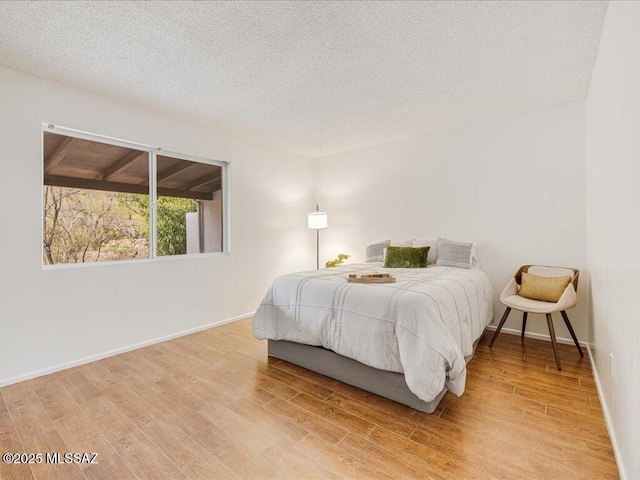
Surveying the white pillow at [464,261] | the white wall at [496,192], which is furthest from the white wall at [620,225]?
the white pillow at [464,261]

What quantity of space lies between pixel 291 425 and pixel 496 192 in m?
3.18

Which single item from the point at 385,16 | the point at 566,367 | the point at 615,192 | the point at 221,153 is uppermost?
the point at 385,16

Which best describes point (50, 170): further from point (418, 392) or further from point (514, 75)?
point (514, 75)

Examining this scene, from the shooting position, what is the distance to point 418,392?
1.78m

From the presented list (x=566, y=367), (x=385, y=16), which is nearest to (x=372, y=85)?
(x=385, y=16)

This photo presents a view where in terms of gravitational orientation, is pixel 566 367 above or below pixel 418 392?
below

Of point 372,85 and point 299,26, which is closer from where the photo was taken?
point 299,26

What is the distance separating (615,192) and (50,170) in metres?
4.00

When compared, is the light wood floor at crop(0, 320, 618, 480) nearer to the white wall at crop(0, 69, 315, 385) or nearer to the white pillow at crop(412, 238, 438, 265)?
the white wall at crop(0, 69, 315, 385)

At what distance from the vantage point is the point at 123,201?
3.11m

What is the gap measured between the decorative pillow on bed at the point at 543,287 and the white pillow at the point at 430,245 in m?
0.90

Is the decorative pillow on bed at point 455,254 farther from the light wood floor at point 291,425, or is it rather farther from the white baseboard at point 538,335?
the light wood floor at point 291,425

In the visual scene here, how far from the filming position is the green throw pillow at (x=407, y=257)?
3.36 metres

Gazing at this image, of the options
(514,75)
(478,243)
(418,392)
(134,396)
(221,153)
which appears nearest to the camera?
(418,392)
